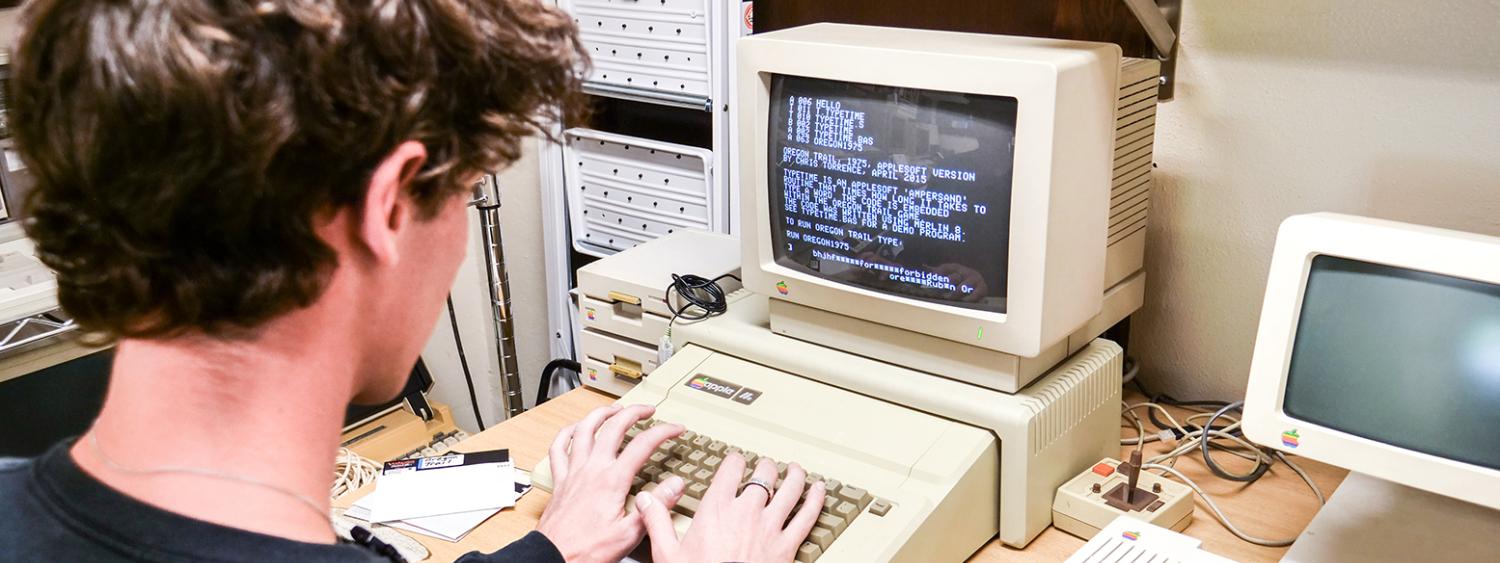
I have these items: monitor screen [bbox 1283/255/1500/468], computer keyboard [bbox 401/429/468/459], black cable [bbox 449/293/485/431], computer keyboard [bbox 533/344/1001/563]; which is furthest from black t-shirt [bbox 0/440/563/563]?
black cable [bbox 449/293/485/431]

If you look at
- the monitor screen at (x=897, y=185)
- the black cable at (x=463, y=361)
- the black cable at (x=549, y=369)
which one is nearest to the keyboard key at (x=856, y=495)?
the monitor screen at (x=897, y=185)

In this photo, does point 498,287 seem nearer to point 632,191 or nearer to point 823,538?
point 632,191

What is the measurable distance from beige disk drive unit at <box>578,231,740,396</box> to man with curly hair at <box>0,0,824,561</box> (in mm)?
883

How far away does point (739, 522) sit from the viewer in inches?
46.8

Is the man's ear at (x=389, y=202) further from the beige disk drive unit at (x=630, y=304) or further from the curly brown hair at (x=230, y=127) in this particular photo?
the beige disk drive unit at (x=630, y=304)

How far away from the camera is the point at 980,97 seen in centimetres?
124

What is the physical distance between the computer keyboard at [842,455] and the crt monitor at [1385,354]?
301 millimetres

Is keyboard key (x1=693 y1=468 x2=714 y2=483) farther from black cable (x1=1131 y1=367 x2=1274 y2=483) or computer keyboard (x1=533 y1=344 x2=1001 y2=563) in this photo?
black cable (x1=1131 y1=367 x2=1274 y2=483)

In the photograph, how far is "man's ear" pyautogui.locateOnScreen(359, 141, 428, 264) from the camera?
69cm

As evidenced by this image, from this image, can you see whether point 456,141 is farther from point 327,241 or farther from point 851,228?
point 851,228

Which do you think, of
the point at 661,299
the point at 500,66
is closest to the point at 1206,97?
the point at 661,299

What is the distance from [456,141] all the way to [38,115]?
0.74 ft

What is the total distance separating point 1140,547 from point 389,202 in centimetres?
82

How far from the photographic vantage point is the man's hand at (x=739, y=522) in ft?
3.82
